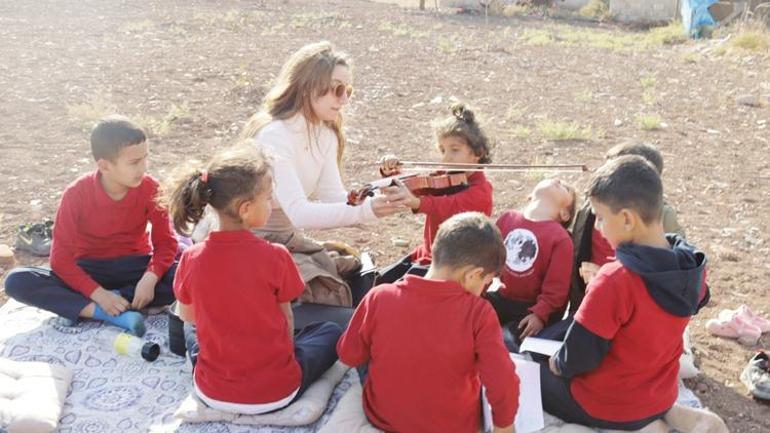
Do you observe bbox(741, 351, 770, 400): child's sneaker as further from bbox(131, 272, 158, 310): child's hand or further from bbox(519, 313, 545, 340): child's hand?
bbox(131, 272, 158, 310): child's hand

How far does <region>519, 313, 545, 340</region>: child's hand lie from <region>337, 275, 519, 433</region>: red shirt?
79cm

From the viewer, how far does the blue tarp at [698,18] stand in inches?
755

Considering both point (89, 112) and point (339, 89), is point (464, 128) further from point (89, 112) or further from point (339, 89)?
point (89, 112)

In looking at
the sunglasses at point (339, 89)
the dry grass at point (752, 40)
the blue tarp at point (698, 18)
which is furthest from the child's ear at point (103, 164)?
the blue tarp at point (698, 18)

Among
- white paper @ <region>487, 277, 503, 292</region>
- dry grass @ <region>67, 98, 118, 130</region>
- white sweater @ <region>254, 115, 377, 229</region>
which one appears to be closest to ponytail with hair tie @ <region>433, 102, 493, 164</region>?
white sweater @ <region>254, 115, 377, 229</region>

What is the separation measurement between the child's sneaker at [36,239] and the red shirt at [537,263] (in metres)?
3.21

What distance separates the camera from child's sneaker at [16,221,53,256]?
215 inches

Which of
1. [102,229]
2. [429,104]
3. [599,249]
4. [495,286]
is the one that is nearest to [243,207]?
[102,229]

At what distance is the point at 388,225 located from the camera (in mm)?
6402

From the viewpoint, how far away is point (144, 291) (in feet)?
14.6

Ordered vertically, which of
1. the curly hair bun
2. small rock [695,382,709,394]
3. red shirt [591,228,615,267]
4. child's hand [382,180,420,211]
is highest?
the curly hair bun

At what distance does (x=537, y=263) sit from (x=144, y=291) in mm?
2155

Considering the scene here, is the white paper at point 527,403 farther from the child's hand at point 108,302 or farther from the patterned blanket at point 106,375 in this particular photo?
the child's hand at point 108,302

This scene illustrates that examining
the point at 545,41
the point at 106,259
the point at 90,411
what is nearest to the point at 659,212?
the point at 90,411
